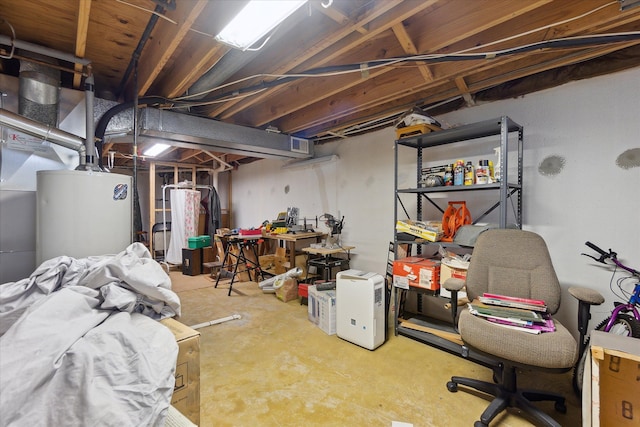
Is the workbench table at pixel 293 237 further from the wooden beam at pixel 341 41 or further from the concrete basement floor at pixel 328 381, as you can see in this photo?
the wooden beam at pixel 341 41

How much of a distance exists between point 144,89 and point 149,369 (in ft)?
7.68

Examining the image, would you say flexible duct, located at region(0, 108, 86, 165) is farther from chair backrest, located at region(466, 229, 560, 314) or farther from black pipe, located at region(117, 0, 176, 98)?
chair backrest, located at region(466, 229, 560, 314)

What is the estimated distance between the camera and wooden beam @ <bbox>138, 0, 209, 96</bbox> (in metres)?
1.47

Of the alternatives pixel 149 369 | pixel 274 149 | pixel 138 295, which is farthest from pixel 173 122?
pixel 149 369

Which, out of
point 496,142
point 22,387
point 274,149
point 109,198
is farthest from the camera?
point 274,149

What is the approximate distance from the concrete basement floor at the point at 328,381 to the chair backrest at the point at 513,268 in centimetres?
70

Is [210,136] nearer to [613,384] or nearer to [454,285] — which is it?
[454,285]

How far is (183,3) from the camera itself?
1477mm

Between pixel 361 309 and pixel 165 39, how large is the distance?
99.0 inches

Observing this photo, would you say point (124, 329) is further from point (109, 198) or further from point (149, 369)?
point (109, 198)

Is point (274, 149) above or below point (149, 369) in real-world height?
above

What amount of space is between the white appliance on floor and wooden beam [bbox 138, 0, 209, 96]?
2206 mm

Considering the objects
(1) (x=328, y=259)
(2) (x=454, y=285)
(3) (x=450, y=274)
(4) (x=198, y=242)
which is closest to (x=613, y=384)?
(2) (x=454, y=285)

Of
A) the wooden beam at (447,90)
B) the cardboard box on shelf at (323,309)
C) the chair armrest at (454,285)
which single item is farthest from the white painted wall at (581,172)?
the cardboard box on shelf at (323,309)
